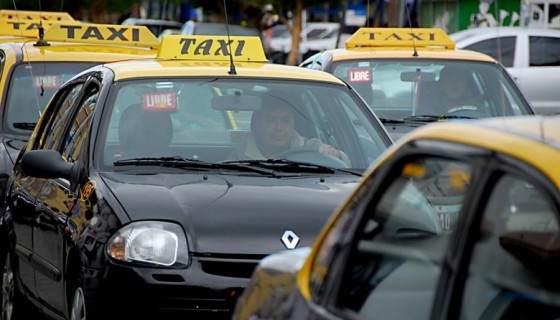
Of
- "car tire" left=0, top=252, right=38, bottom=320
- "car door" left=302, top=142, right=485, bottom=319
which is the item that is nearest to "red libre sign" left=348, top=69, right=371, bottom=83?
"car tire" left=0, top=252, right=38, bottom=320

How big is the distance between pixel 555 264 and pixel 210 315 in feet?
9.79

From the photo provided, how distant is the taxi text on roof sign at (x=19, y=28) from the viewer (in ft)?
46.6

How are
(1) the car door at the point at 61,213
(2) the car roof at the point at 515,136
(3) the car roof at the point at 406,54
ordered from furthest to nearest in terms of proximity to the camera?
(3) the car roof at the point at 406,54
(1) the car door at the point at 61,213
(2) the car roof at the point at 515,136

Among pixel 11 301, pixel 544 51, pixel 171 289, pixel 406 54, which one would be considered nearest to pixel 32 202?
pixel 11 301

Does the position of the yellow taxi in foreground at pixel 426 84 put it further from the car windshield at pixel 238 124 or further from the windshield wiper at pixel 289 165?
the windshield wiper at pixel 289 165

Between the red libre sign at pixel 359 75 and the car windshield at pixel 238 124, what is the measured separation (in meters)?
4.24

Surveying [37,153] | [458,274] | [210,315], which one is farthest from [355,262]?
[37,153]

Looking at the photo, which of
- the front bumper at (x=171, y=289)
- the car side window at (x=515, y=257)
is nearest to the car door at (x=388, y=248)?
the car side window at (x=515, y=257)

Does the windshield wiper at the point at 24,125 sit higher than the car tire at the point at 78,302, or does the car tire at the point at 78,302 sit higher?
the car tire at the point at 78,302

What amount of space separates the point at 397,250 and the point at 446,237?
0.67 ft

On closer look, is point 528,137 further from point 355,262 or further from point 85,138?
point 85,138

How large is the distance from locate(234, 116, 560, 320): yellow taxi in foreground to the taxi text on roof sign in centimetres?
1069

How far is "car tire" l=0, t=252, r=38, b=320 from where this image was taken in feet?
24.2

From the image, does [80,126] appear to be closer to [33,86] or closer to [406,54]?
[33,86]
